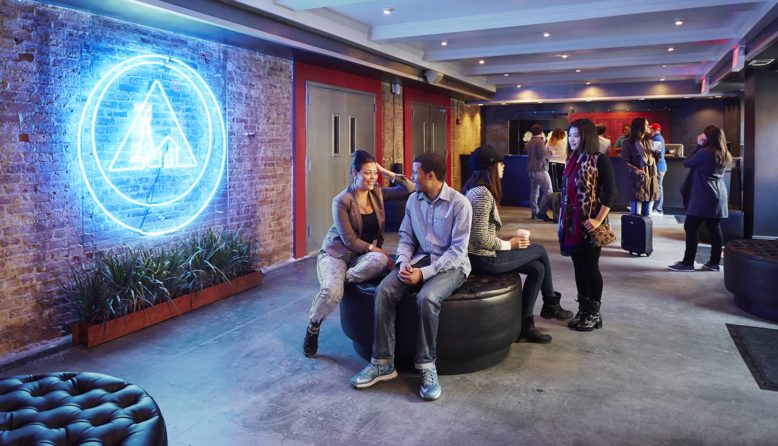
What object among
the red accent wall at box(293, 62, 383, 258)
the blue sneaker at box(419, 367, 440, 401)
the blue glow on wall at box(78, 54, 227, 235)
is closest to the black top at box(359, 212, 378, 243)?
the blue sneaker at box(419, 367, 440, 401)

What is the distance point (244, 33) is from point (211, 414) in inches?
150

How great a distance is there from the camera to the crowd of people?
3.48 meters

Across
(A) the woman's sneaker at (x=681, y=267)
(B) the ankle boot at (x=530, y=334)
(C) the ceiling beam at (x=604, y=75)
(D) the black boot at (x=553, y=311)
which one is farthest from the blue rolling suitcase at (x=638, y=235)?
(C) the ceiling beam at (x=604, y=75)

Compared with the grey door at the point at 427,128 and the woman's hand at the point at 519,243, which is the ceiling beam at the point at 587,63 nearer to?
the grey door at the point at 427,128

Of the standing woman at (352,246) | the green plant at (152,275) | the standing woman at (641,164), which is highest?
the standing woman at (641,164)

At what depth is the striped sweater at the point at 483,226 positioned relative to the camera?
3830 millimetres

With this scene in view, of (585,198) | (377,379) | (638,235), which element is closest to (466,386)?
(377,379)

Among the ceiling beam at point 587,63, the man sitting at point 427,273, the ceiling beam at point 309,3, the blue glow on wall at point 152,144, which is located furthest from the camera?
the ceiling beam at point 587,63

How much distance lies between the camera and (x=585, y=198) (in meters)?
4.19

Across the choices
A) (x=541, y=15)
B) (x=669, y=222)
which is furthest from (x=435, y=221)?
(x=669, y=222)

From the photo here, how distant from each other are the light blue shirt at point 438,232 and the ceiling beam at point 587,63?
7895 millimetres

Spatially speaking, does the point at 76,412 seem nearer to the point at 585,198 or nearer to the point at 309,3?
the point at 585,198

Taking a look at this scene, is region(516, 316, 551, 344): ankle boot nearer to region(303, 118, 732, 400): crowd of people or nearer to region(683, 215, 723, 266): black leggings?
region(303, 118, 732, 400): crowd of people

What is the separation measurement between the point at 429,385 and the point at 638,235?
4940 mm
